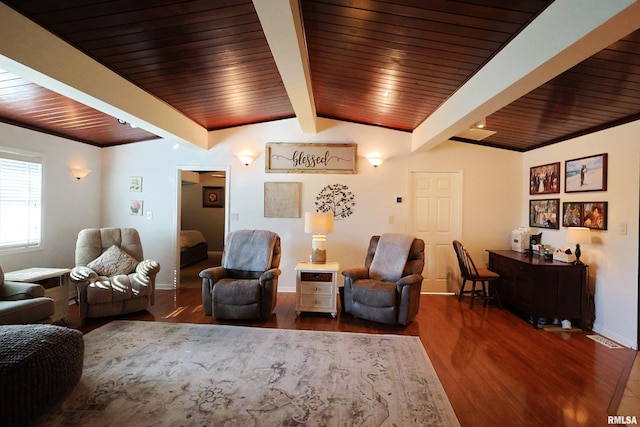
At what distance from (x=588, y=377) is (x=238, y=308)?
316cm

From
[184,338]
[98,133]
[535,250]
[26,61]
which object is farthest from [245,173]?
[535,250]

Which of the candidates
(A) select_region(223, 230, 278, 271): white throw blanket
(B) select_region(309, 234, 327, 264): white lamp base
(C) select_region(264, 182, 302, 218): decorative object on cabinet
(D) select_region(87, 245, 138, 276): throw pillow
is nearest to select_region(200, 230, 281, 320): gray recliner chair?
(A) select_region(223, 230, 278, 271): white throw blanket

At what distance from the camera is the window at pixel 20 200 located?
361 centimetres

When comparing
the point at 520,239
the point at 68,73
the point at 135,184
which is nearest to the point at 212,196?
the point at 135,184

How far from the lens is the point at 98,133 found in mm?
4422

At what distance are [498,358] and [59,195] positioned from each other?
17.8 feet

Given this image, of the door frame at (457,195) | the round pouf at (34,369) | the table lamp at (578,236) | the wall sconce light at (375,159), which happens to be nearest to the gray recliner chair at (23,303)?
the round pouf at (34,369)

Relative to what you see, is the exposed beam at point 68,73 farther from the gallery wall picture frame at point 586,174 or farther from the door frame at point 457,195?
the gallery wall picture frame at point 586,174

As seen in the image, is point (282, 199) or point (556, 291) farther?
point (282, 199)

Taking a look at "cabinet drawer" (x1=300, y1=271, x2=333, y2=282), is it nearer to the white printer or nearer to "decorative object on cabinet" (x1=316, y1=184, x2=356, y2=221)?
"decorative object on cabinet" (x1=316, y1=184, x2=356, y2=221)

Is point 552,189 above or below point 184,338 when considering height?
above

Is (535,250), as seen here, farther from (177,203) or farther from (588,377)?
(177,203)

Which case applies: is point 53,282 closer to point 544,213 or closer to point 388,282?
point 388,282

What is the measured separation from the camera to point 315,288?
379 cm
